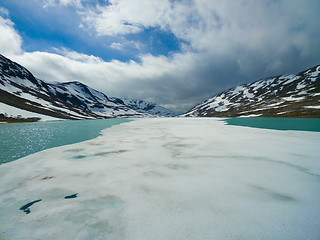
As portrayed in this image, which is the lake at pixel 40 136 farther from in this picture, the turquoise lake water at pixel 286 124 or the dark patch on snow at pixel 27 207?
the dark patch on snow at pixel 27 207

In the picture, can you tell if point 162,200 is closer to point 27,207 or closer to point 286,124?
point 27,207

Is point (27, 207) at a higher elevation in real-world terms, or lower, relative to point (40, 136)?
higher

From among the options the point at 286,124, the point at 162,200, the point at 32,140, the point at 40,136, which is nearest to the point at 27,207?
the point at 162,200

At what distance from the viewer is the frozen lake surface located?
365 cm

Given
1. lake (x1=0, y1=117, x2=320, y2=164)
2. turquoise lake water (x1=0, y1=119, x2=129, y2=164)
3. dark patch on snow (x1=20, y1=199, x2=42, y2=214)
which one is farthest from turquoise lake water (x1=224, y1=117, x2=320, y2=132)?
dark patch on snow (x1=20, y1=199, x2=42, y2=214)

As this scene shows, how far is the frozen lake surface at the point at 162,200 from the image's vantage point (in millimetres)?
3654

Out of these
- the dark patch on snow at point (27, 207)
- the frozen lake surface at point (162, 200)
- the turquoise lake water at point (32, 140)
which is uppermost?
the frozen lake surface at point (162, 200)

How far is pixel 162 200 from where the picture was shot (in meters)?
4.99

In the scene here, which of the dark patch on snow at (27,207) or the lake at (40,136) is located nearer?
the dark patch on snow at (27,207)

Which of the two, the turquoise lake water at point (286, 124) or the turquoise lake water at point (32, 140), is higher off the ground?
the turquoise lake water at point (286, 124)

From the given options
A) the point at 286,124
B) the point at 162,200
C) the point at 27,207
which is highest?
the point at 286,124

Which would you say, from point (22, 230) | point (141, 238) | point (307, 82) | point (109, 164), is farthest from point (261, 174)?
point (307, 82)

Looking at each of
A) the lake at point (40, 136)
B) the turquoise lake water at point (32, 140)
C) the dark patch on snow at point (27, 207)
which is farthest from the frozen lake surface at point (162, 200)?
the lake at point (40, 136)

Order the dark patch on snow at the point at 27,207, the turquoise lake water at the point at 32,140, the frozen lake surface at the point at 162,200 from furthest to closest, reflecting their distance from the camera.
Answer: the turquoise lake water at the point at 32,140, the dark patch on snow at the point at 27,207, the frozen lake surface at the point at 162,200
